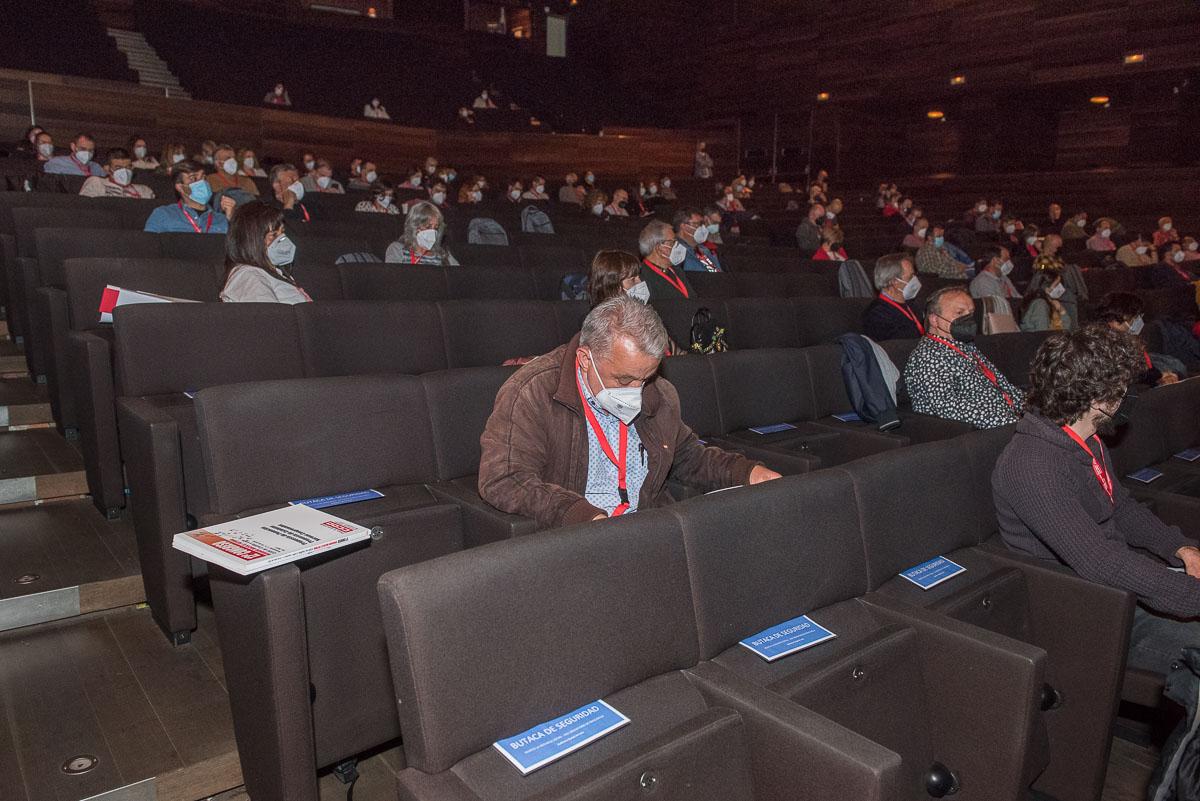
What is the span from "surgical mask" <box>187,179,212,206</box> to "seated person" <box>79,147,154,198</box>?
1.80 m

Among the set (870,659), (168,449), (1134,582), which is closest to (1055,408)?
(1134,582)

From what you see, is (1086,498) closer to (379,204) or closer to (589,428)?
(589,428)

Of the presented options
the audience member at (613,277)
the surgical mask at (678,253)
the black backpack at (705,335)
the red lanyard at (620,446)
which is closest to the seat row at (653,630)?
the red lanyard at (620,446)

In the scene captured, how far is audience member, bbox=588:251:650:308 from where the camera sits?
3252 millimetres

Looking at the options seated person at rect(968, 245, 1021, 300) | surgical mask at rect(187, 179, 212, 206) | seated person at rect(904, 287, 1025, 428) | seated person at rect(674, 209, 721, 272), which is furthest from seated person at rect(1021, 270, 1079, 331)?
surgical mask at rect(187, 179, 212, 206)

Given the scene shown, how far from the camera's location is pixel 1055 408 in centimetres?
231

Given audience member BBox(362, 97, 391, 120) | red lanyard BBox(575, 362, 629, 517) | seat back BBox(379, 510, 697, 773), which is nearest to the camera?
seat back BBox(379, 510, 697, 773)

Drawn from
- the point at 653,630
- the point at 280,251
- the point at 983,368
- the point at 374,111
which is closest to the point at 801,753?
the point at 653,630

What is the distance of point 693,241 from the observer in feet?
18.4

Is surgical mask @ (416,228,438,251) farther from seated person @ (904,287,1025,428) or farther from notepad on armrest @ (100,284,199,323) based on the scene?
seated person @ (904,287,1025,428)

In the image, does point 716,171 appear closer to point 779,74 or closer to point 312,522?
point 779,74

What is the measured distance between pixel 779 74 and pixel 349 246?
43.6 ft

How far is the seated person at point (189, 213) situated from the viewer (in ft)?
15.2

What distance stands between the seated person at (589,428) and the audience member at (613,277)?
1.01m
